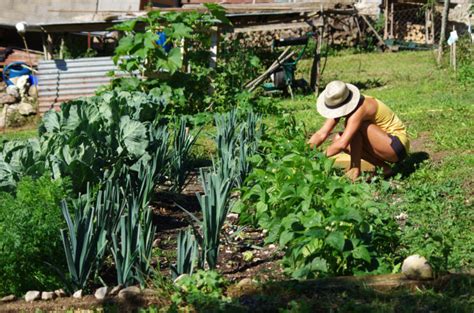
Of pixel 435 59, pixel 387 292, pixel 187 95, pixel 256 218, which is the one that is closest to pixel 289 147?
pixel 256 218

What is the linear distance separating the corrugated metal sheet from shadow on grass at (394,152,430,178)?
856cm

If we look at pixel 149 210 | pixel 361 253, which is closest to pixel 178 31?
pixel 149 210

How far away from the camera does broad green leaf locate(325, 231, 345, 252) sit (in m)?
3.71

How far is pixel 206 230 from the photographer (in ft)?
13.5

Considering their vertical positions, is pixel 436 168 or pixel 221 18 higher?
pixel 221 18

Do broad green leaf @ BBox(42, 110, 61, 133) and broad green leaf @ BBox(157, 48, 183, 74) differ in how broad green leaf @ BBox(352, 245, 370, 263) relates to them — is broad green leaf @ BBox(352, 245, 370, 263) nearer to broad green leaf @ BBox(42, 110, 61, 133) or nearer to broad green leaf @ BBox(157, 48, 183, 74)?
broad green leaf @ BBox(42, 110, 61, 133)

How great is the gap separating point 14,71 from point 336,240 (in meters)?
15.3

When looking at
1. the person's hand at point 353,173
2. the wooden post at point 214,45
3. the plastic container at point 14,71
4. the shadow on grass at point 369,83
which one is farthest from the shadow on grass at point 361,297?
the plastic container at point 14,71

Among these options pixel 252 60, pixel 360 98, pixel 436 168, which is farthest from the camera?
pixel 252 60

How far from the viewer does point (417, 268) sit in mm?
3789

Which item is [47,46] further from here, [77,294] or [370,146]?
[77,294]

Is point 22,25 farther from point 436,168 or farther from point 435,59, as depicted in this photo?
point 436,168

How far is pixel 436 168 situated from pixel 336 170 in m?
0.98

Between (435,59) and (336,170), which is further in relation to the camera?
(435,59)
